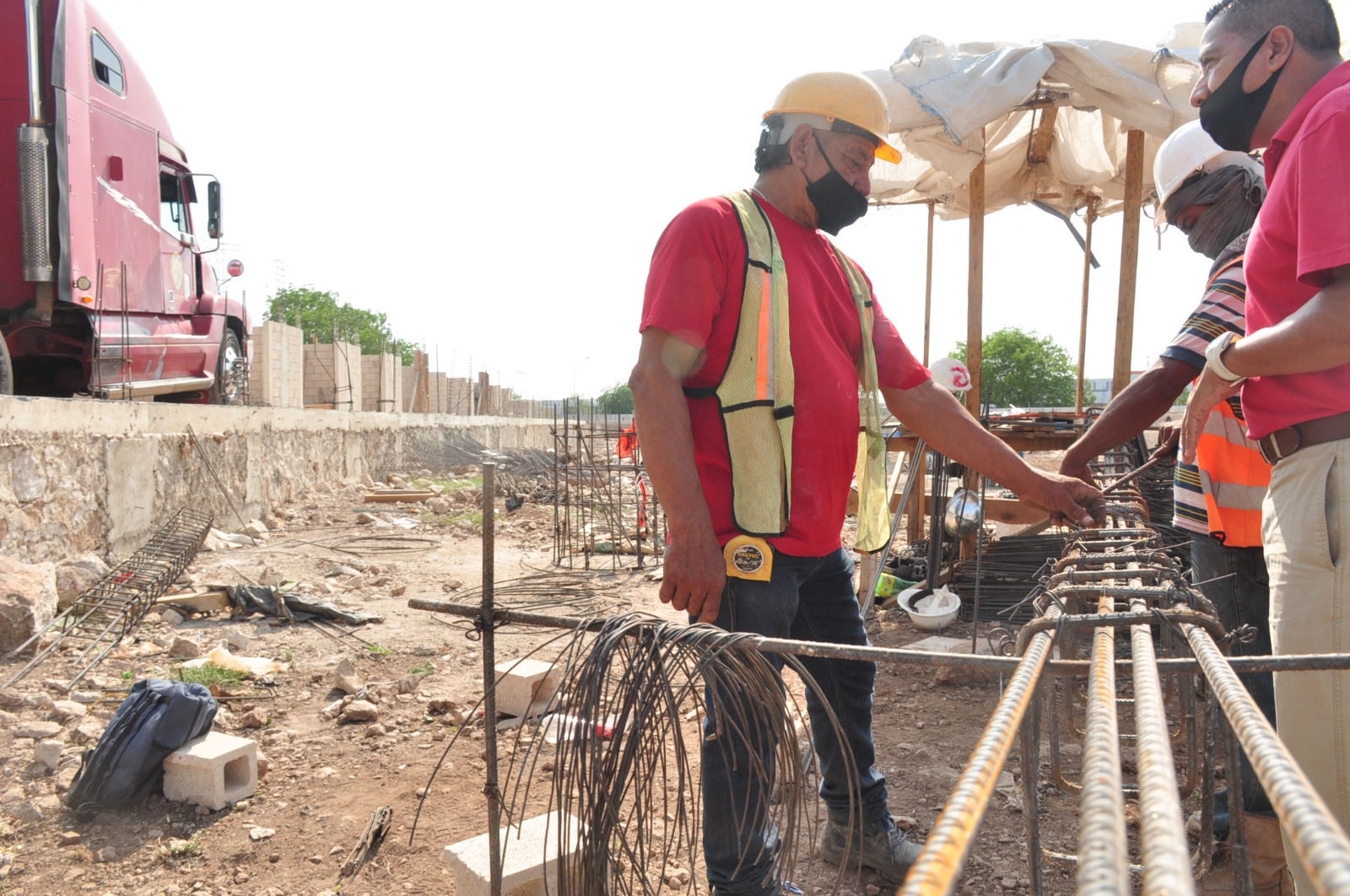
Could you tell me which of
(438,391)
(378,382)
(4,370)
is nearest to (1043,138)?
(4,370)

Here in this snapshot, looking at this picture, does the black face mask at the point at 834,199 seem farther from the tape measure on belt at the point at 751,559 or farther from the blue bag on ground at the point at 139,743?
the blue bag on ground at the point at 139,743

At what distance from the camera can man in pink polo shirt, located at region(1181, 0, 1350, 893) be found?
1.48 meters

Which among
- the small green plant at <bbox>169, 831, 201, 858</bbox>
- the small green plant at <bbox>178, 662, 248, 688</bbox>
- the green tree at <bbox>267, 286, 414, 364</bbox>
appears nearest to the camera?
the small green plant at <bbox>169, 831, 201, 858</bbox>

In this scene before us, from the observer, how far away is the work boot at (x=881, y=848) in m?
2.36

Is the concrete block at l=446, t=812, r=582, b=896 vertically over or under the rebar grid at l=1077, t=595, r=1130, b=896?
under

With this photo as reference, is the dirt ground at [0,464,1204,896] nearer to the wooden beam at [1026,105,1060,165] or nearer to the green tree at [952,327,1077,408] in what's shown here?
the wooden beam at [1026,105,1060,165]

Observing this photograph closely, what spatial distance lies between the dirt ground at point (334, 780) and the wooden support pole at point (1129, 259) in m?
2.16

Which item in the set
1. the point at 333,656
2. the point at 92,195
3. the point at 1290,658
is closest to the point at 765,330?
the point at 1290,658

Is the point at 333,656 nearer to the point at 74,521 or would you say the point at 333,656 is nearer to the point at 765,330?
the point at 74,521

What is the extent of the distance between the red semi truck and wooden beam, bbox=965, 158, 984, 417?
689 centimetres

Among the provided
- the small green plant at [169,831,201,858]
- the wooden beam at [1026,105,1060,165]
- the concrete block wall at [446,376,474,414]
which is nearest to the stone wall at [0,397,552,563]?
the small green plant at [169,831,201,858]

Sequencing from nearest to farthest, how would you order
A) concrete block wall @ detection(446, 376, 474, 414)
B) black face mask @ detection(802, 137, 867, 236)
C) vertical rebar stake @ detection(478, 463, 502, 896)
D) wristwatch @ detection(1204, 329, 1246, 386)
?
1. wristwatch @ detection(1204, 329, 1246, 386)
2. vertical rebar stake @ detection(478, 463, 502, 896)
3. black face mask @ detection(802, 137, 867, 236)
4. concrete block wall @ detection(446, 376, 474, 414)

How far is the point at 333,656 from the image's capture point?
17.4 ft

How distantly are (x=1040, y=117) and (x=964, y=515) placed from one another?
146 inches
